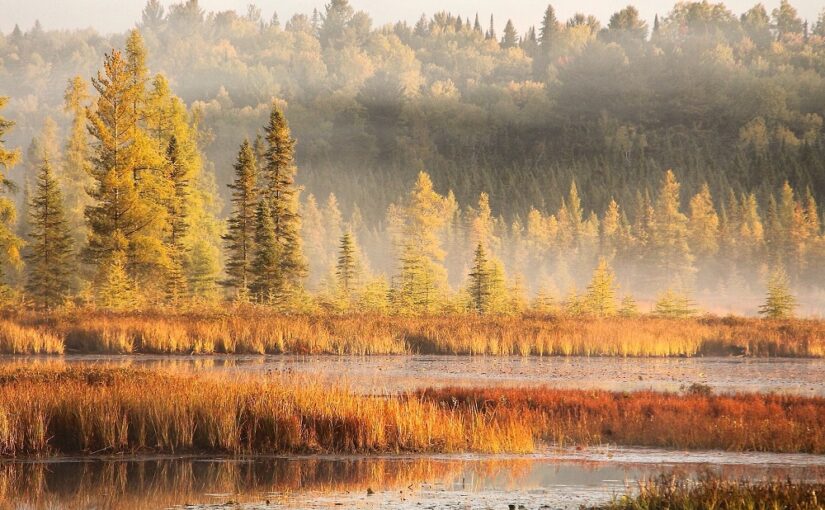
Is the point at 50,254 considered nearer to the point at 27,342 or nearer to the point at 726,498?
the point at 27,342

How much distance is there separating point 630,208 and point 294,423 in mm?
173185

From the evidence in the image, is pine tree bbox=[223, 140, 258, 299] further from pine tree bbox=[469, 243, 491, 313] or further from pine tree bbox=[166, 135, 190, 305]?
pine tree bbox=[469, 243, 491, 313]

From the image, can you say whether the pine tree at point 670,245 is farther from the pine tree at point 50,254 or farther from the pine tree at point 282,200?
the pine tree at point 50,254

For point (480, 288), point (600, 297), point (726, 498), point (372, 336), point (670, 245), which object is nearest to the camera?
point (726, 498)

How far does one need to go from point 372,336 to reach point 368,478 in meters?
26.6

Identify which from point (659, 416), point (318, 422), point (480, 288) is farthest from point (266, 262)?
point (318, 422)

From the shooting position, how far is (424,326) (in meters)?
45.8

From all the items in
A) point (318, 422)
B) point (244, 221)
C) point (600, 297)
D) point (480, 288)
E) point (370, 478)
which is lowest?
point (370, 478)

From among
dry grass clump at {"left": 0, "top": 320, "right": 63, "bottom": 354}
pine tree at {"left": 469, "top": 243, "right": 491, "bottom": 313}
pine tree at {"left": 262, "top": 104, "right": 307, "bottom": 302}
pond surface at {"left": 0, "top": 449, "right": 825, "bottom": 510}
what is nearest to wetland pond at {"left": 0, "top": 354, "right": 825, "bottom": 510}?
pond surface at {"left": 0, "top": 449, "right": 825, "bottom": 510}

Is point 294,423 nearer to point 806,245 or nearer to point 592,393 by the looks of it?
point 592,393

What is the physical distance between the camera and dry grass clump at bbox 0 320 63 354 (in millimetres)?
36969

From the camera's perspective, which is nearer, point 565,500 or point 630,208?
point 565,500

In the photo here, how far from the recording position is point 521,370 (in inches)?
1353

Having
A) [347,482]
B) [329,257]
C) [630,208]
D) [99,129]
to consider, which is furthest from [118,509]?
[630,208]
